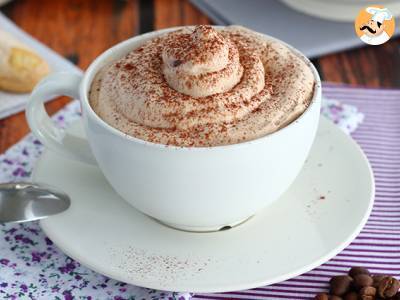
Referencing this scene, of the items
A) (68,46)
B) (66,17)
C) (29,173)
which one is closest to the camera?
(29,173)

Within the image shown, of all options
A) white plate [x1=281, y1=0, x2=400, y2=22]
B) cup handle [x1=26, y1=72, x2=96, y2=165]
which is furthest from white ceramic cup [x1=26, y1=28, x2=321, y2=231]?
white plate [x1=281, y1=0, x2=400, y2=22]

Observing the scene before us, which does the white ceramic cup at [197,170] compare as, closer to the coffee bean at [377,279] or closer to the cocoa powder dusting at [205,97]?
the cocoa powder dusting at [205,97]

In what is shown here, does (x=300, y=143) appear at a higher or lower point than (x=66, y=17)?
lower

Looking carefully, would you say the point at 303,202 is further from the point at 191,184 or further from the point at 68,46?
the point at 68,46

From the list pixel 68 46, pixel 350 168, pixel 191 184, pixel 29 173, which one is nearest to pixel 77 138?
pixel 29 173

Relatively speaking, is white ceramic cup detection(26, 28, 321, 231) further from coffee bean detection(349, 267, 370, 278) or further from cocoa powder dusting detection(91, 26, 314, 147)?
coffee bean detection(349, 267, 370, 278)

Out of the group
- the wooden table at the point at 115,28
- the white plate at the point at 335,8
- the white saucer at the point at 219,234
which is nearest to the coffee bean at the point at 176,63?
the white saucer at the point at 219,234

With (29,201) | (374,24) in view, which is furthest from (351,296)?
(374,24)

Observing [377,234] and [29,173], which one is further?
[29,173]
